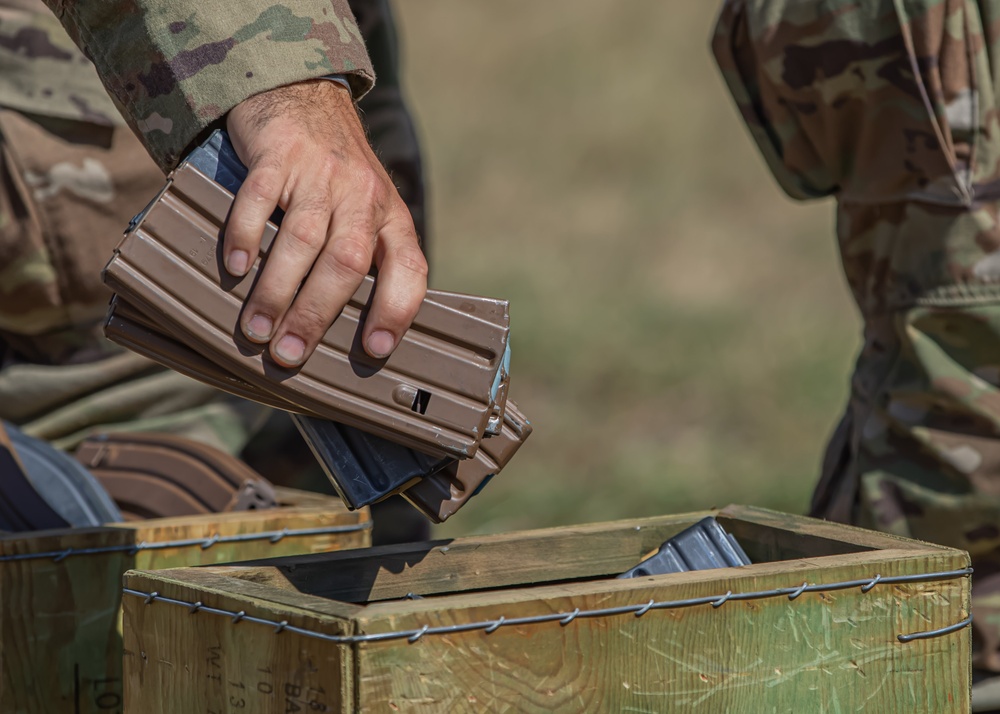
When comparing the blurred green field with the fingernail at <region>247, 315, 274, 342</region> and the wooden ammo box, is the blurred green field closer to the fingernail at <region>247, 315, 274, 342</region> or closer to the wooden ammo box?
the wooden ammo box

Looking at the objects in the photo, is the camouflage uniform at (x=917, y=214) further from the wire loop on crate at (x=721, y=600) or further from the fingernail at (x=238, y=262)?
the fingernail at (x=238, y=262)

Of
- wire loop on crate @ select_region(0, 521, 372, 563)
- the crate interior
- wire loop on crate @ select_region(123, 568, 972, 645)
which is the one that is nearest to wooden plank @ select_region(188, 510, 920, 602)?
the crate interior

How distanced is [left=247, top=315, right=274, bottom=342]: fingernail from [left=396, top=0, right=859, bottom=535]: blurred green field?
10.5 feet

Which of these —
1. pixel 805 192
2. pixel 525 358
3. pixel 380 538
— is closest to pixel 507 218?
pixel 525 358

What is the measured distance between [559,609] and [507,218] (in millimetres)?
8297

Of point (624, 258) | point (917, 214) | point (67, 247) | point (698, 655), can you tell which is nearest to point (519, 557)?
point (698, 655)

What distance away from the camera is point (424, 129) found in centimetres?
1134

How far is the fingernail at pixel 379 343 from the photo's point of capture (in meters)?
1.61

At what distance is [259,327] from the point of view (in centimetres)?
158

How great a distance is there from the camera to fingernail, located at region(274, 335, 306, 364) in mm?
1583

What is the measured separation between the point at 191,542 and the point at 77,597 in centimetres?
20

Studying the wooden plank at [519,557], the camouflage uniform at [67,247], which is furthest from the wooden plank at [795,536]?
the camouflage uniform at [67,247]

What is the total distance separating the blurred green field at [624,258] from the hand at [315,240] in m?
3.19

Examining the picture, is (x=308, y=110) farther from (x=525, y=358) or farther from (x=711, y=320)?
(x=711, y=320)
